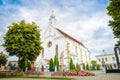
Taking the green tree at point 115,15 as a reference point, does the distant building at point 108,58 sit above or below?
below

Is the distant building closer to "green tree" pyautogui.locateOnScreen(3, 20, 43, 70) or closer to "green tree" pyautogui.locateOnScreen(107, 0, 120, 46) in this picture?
"green tree" pyautogui.locateOnScreen(3, 20, 43, 70)

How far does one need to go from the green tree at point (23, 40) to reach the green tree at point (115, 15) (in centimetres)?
1624

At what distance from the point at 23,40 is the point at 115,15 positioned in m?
17.7

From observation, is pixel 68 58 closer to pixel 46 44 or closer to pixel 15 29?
pixel 46 44

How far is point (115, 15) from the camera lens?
15711 mm

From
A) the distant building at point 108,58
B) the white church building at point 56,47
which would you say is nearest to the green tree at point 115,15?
the white church building at point 56,47

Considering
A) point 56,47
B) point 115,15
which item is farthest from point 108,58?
point 115,15

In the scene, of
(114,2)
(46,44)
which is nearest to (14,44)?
(114,2)

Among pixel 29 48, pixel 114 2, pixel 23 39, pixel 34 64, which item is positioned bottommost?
pixel 34 64

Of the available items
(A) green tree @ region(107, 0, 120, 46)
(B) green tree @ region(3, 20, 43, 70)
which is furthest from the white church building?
(A) green tree @ region(107, 0, 120, 46)

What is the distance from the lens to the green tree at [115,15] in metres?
15.4

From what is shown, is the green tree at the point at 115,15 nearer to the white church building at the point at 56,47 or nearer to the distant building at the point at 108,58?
the white church building at the point at 56,47

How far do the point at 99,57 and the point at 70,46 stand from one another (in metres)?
26.6

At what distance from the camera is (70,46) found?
4947cm
